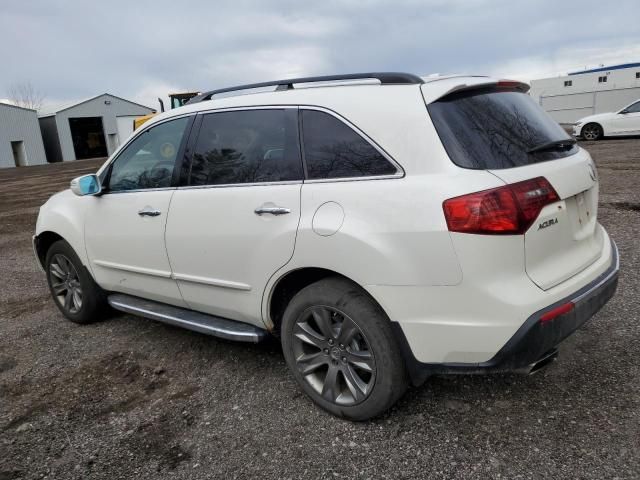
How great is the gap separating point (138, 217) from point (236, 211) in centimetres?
102

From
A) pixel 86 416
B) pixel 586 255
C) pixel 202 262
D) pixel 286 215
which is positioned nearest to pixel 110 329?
pixel 86 416

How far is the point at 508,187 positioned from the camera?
2279 mm

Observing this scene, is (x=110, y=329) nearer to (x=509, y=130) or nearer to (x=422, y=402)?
(x=422, y=402)

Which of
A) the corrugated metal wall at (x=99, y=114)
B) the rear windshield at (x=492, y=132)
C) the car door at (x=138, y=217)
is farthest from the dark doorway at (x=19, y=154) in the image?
the rear windshield at (x=492, y=132)

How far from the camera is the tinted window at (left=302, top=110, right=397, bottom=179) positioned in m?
2.56

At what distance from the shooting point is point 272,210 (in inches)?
111

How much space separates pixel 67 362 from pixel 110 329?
0.60 meters

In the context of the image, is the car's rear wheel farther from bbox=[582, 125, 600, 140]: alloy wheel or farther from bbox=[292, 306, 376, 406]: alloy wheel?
bbox=[292, 306, 376, 406]: alloy wheel

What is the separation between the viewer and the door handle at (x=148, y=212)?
3473 mm

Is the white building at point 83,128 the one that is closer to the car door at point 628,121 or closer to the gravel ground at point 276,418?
the car door at point 628,121

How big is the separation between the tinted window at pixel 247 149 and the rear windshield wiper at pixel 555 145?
4.04ft

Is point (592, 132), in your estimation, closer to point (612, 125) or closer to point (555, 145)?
point (612, 125)

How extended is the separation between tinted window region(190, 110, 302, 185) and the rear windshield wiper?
4.04 ft

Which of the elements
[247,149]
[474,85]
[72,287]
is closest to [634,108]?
[474,85]
